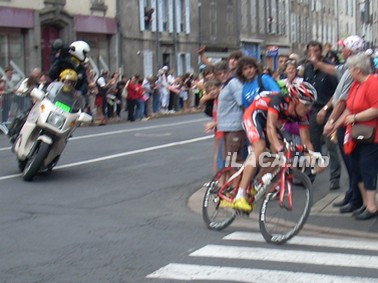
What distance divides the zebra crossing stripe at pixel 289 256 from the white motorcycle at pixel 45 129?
500 centimetres

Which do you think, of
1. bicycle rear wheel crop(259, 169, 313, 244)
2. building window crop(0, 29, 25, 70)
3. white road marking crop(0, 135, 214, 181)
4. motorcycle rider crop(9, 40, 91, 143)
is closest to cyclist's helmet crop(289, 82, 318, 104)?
bicycle rear wheel crop(259, 169, 313, 244)

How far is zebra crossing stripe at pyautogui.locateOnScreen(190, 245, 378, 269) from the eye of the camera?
775 cm

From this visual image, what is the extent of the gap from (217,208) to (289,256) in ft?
4.83

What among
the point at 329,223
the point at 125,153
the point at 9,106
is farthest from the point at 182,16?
the point at 329,223

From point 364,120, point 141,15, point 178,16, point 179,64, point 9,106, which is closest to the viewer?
point 364,120

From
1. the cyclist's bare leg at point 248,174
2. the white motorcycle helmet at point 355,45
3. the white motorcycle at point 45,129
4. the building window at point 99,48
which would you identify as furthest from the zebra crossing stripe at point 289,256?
the building window at point 99,48

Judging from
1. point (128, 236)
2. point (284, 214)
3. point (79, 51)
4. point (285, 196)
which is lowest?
point (128, 236)

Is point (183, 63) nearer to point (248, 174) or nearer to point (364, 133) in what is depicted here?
point (364, 133)

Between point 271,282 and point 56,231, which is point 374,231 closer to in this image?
point 271,282

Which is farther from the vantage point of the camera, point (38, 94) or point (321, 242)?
point (38, 94)

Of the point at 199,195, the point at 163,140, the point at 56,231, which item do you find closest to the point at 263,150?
the point at 56,231

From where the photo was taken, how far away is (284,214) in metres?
8.55

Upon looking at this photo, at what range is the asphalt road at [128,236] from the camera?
7.50m

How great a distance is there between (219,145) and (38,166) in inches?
118
